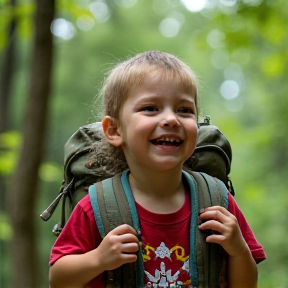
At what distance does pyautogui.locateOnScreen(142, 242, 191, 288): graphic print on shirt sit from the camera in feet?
6.83

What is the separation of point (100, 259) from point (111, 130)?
55cm

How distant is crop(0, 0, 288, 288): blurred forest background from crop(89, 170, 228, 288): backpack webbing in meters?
0.63

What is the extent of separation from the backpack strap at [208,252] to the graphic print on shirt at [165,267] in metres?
0.04

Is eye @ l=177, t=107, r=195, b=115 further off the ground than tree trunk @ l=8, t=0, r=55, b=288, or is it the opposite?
tree trunk @ l=8, t=0, r=55, b=288

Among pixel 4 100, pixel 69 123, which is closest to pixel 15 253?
pixel 4 100

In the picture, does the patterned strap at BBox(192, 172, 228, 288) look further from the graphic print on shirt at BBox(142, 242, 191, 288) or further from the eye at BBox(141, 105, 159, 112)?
the eye at BBox(141, 105, 159, 112)

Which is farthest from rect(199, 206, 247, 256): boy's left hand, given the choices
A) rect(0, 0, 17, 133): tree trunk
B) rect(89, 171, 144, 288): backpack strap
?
rect(0, 0, 17, 133): tree trunk

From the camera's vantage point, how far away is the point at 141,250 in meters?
2.06

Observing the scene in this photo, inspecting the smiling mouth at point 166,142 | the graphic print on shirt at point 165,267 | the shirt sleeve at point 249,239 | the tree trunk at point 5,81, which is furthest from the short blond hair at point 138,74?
the tree trunk at point 5,81

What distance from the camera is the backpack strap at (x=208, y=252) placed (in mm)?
2102

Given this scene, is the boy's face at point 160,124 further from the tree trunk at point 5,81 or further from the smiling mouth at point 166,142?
the tree trunk at point 5,81

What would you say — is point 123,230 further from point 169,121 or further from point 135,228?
point 169,121

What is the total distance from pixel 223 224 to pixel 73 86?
17.6 metres

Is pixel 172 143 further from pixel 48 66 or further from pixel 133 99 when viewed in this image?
pixel 48 66
